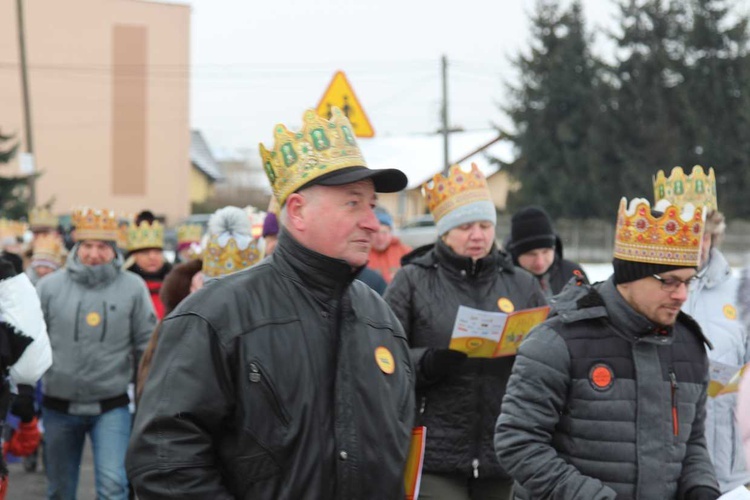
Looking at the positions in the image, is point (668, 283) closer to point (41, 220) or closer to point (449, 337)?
point (449, 337)

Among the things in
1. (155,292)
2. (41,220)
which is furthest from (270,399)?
(41,220)

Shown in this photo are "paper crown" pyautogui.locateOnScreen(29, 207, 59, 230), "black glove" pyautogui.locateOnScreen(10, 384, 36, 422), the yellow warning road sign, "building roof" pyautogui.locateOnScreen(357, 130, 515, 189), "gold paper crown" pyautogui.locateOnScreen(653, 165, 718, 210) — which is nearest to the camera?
"gold paper crown" pyautogui.locateOnScreen(653, 165, 718, 210)

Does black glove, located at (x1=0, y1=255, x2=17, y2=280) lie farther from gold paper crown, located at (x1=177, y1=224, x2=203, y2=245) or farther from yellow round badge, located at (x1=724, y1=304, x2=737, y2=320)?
gold paper crown, located at (x1=177, y1=224, x2=203, y2=245)

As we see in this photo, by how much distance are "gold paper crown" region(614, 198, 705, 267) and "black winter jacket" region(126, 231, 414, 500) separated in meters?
1.40

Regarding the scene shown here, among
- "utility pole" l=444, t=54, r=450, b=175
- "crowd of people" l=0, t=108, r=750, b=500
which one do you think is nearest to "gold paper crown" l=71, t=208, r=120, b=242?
"crowd of people" l=0, t=108, r=750, b=500

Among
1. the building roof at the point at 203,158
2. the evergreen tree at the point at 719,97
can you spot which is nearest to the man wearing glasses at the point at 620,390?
the evergreen tree at the point at 719,97

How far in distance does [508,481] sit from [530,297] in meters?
0.96

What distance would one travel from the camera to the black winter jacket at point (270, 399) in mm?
3000

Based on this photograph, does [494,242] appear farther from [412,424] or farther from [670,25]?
[670,25]

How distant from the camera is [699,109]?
42.7m

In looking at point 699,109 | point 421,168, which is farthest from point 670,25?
point 421,168

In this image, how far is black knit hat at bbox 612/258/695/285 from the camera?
4172 millimetres

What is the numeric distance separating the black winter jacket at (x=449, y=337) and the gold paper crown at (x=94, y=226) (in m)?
2.92

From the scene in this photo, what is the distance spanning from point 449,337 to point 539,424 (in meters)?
1.66
